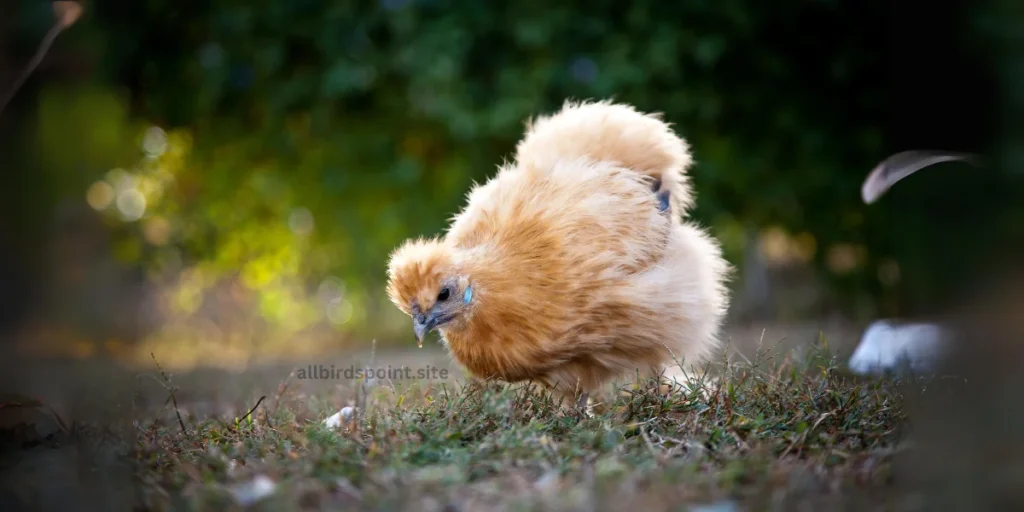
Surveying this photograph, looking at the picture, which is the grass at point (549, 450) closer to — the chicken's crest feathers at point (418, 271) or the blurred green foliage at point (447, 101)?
the chicken's crest feathers at point (418, 271)

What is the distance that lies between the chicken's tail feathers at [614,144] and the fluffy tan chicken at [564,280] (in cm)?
2

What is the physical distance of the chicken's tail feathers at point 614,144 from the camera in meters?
3.87

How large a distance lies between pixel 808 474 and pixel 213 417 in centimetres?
256

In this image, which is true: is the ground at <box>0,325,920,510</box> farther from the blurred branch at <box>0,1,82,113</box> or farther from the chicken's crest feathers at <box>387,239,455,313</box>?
the blurred branch at <box>0,1,82,113</box>

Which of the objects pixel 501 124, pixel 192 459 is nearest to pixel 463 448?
pixel 192 459

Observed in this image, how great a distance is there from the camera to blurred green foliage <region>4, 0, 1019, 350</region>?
641 centimetres

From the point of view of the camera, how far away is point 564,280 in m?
3.28

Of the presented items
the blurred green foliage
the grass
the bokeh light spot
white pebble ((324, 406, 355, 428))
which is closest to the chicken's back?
the grass

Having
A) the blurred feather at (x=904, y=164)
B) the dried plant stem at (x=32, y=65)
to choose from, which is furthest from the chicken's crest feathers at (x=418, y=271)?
the blurred feather at (x=904, y=164)

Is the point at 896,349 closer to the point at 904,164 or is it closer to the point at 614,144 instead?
the point at 904,164

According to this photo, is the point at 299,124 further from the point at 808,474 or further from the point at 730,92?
the point at 808,474

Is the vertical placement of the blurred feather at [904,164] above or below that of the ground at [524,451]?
above

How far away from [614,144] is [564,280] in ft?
3.04

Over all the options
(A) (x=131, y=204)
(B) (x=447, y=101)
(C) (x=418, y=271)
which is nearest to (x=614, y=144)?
(C) (x=418, y=271)
